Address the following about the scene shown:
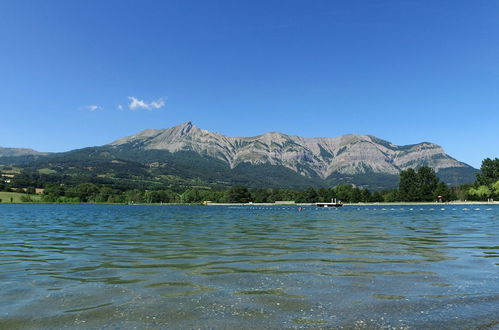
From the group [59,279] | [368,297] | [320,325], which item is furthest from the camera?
[59,279]

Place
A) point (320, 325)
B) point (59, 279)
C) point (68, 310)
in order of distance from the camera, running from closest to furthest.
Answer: point (320, 325) → point (68, 310) → point (59, 279)

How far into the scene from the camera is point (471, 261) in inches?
834

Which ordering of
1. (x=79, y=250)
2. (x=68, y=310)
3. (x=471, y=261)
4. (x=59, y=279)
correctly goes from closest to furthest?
(x=68, y=310), (x=59, y=279), (x=471, y=261), (x=79, y=250)

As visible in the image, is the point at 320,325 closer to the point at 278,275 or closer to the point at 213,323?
the point at 213,323

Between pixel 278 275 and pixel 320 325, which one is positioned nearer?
pixel 320 325

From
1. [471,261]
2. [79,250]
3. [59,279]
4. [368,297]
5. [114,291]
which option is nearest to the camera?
[368,297]

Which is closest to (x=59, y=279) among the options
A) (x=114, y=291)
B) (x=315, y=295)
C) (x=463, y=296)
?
(x=114, y=291)

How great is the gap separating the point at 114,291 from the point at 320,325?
8.48 m

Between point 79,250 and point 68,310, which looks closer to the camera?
point 68,310

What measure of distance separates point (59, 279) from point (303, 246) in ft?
60.6

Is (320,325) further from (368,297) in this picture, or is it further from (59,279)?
(59,279)

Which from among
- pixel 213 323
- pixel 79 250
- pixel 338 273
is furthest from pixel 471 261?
pixel 79 250

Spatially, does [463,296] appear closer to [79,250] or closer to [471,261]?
[471,261]

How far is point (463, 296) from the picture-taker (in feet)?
42.9
